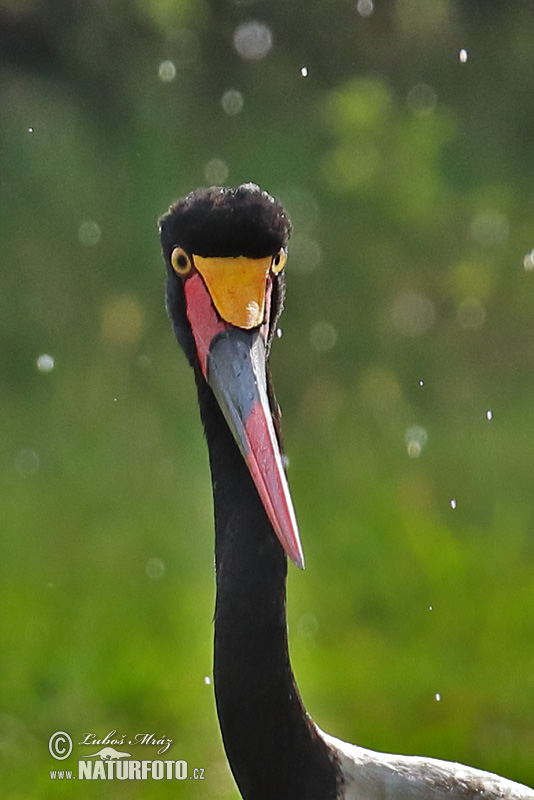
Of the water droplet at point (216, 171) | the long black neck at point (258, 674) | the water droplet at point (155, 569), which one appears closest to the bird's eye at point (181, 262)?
the long black neck at point (258, 674)

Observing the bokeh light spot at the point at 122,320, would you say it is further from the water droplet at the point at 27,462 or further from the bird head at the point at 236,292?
the bird head at the point at 236,292

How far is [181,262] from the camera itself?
3.99 ft

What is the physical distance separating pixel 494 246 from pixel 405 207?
0.18 meters

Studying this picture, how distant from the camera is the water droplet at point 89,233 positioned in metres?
1.94

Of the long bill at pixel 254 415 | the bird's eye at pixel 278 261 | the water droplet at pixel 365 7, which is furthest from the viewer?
the water droplet at pixel 365 7

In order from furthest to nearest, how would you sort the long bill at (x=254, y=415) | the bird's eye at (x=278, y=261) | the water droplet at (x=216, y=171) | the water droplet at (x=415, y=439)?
the water droplet at (x=415, y=439)
the water droplet at (x=216, y=171)
the bird's eye at (x=278, y=261)
the long bill at (x=254, y=415)

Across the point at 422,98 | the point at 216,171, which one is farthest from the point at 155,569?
the point at 422,98

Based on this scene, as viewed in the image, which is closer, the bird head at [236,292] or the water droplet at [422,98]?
the bird head at [236,292]

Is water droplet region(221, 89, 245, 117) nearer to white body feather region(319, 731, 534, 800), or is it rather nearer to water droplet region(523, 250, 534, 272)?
water droplet region(523, 250, 534, 272)

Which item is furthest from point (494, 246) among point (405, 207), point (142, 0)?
point (142, 0)

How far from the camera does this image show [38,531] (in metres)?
1.98

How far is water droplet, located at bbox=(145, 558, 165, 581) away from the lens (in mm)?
1910

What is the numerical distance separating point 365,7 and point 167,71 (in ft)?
1.11

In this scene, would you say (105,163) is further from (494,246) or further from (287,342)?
(494,246)
